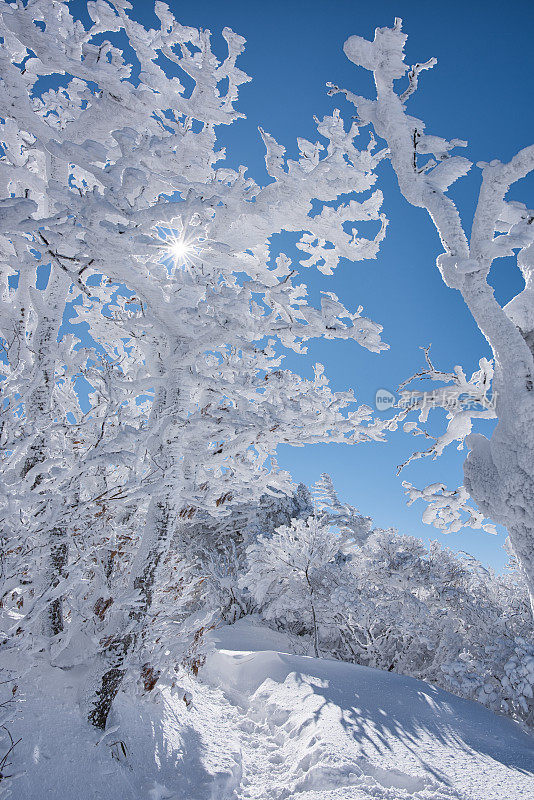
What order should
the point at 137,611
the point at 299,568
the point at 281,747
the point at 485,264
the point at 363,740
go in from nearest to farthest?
the point at 485,264 < the point at 137,611 < the point at 363,740 < the point at 281,747 < the point at 299,568

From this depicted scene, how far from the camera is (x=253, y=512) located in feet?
62.2

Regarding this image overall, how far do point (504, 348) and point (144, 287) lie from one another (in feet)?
11.7

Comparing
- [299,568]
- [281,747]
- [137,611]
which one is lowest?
[281,747]

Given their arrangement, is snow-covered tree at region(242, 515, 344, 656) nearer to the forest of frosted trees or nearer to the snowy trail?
the snowy trail

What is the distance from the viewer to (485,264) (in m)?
3.29

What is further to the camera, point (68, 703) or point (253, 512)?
point (253, 512)

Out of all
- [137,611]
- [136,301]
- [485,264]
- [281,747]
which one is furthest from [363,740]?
[136,301]

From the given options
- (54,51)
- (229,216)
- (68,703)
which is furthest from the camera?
(229,216)

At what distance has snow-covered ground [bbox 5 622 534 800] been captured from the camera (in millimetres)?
2865

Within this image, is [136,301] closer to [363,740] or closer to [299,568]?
[363,740]

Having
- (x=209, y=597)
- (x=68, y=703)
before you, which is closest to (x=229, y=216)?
(x=68, y=703)

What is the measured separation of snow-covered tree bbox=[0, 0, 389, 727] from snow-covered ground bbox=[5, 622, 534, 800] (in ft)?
1.54

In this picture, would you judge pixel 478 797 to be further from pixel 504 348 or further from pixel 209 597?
pixel 209 597

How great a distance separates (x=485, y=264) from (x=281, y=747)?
5.85 m
